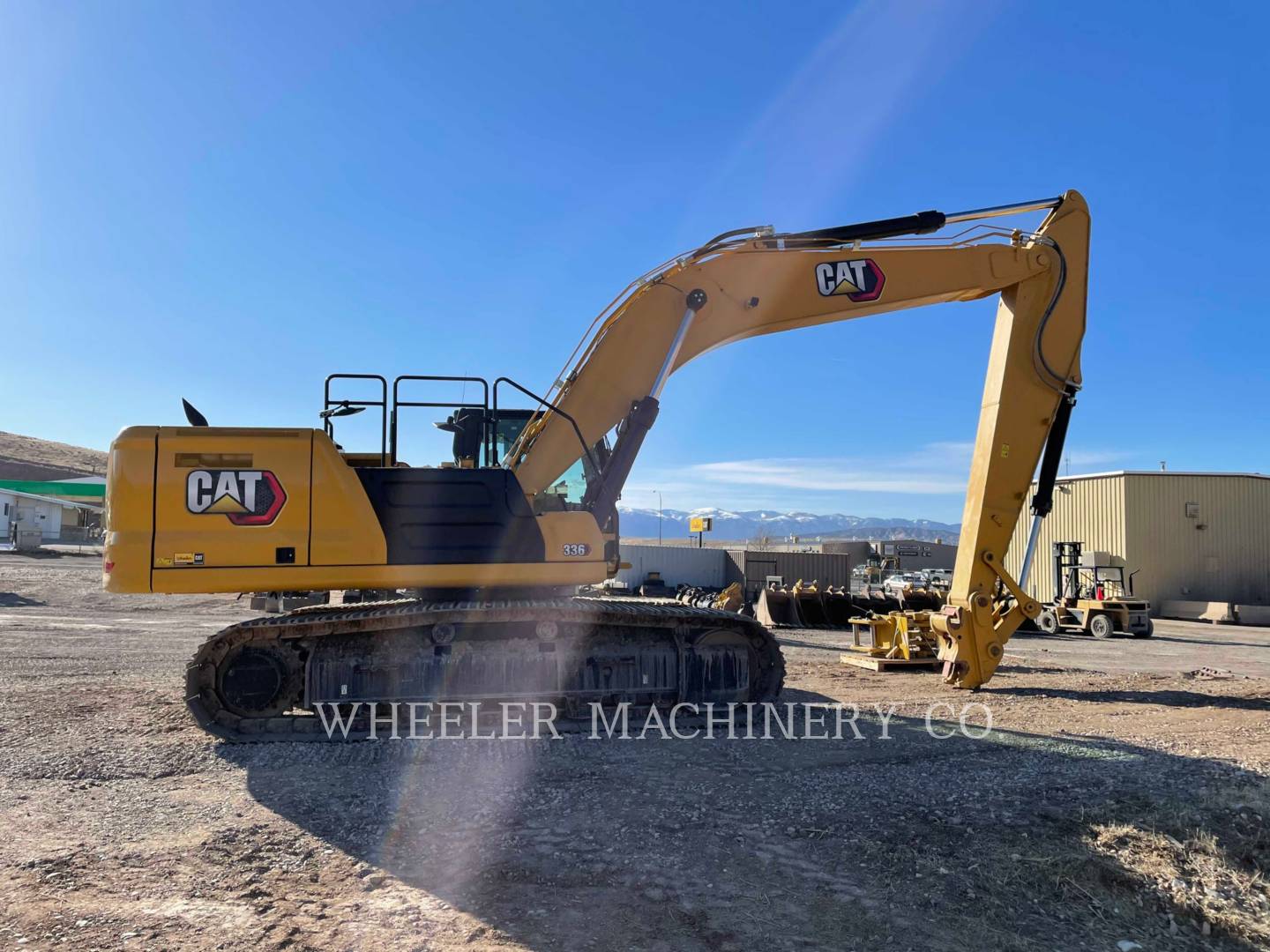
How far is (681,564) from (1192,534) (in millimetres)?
19794

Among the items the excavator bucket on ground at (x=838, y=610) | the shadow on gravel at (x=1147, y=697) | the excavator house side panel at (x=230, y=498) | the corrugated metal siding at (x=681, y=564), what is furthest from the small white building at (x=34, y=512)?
the shadow on gravel at (x=1147, y=697)

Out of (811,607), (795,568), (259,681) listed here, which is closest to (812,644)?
(811,607)

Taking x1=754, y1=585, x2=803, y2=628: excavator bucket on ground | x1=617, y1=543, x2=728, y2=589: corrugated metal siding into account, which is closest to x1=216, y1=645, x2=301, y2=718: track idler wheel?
x1=754, y1=585, x2=803, y2=628: excavator bucket on ground

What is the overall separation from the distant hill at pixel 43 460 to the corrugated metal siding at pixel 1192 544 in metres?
98.9

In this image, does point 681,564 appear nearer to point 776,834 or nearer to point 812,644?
point 812,644

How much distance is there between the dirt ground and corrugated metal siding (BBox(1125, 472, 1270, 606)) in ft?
88.1

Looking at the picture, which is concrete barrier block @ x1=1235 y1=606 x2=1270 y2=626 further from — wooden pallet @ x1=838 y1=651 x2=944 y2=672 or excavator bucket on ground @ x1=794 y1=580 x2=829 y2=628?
wooden pallet @ x1=838 y1=651 x2=944 y2=672

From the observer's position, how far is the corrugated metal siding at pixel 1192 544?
3198 centimetres

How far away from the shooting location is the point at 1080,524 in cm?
3425

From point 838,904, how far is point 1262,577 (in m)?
36.7

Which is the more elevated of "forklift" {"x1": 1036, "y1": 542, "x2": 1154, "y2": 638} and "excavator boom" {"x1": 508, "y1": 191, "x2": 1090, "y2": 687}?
"excavator boom" {"x1": 508, "y1": 191, "x2": 1090, "y2": 687}

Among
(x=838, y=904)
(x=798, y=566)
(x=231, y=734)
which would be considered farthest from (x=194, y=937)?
(x=798, y=566)

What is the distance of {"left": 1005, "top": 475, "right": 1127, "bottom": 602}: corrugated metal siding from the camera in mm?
32406

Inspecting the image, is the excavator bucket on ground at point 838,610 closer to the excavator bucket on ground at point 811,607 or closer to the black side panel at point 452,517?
the excavator bucket on ground at point 811,607
